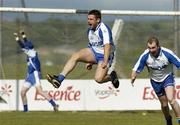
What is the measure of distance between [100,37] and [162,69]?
155cm

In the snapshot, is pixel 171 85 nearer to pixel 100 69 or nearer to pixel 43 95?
pixel 100 69

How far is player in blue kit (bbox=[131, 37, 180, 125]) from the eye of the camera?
15584mm

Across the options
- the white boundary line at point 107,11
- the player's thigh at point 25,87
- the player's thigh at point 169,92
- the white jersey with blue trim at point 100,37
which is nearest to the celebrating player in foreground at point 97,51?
the white jersey with blue trim at point 100,37

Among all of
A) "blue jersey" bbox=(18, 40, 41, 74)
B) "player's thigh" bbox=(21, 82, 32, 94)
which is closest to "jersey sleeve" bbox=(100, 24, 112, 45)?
"player's thigh" bbox=(21, 82, 32, 94)

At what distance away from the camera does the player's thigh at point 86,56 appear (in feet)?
51.6

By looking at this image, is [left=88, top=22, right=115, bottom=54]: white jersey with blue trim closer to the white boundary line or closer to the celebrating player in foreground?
the celebrating player in foreground

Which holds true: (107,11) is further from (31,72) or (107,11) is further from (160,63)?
(160,63)

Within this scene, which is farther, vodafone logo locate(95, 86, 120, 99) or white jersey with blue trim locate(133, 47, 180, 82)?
vodafone logo locate(95, 86, 120, 99)

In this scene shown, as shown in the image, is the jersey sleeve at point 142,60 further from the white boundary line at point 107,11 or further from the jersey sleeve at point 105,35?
the white boundary line at point 107,11

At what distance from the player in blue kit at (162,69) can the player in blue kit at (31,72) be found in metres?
8.63

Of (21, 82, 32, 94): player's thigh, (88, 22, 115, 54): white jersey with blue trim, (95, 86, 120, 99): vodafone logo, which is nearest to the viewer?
(88, 22, 115, 54): white jersey with blue trim

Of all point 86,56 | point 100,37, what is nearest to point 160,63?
point 100,37

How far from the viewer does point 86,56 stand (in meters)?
15.8

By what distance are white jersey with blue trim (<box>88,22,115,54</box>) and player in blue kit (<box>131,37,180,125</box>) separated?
85 centimetres
